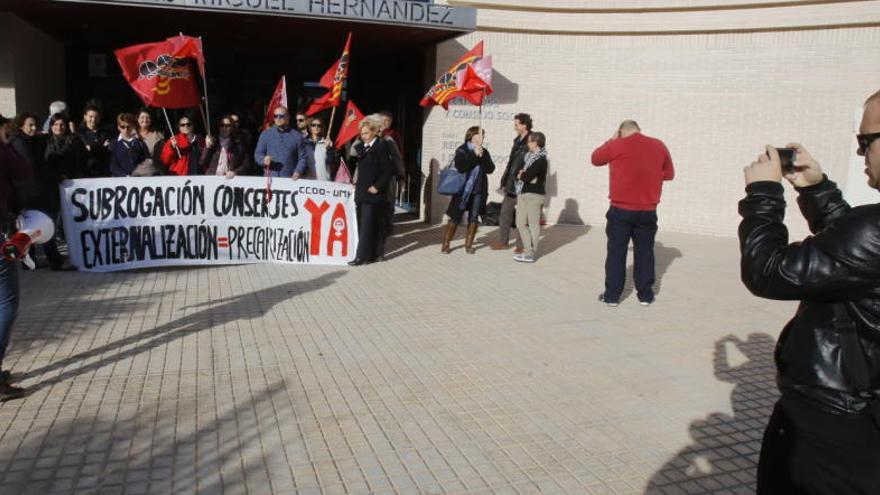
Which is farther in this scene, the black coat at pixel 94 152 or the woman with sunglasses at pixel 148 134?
the black coat at pixel 94 152

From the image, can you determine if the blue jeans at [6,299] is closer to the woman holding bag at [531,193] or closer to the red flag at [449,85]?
the woman holding bag at [531,193]

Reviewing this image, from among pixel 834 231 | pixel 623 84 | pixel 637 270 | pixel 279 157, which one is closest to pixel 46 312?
A: pixel 279 157

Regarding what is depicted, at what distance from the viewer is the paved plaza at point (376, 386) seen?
382 cm

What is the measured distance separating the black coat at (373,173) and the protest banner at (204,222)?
6.3 inches

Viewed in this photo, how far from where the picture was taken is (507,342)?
6.23 metres

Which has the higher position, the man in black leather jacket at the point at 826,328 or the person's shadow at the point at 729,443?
the man in black leather jacket at the point at 826,328

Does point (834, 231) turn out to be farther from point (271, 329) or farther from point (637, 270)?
point (637, 270)

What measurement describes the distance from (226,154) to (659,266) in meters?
6.06

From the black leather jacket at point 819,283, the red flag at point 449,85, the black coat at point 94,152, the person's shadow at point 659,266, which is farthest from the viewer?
the red flag at point 449,85

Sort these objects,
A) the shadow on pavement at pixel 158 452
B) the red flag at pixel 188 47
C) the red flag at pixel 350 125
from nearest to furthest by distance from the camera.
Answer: the shadow on pavement at pixel 158 452 → the red flag at pixel 188 47 → the red flag at pixel 350 125

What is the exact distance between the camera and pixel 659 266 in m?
10.3

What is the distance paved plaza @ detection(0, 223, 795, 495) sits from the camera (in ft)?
12.5

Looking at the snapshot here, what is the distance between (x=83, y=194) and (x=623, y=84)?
960 cm

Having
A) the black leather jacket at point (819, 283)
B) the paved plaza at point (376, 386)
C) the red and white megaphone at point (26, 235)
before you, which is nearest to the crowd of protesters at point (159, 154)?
the paved plaza at point (376, 386)
